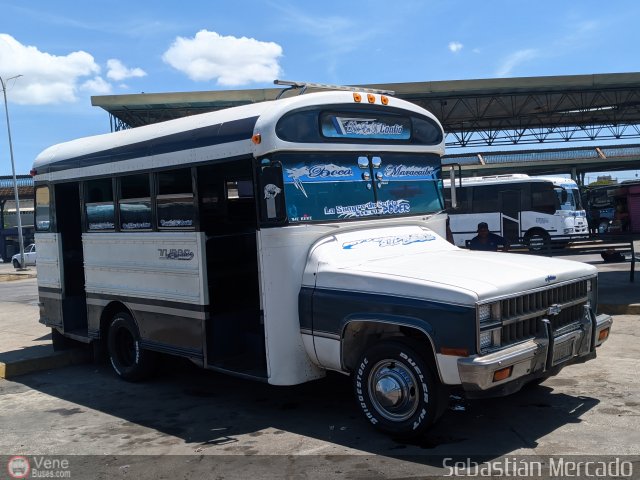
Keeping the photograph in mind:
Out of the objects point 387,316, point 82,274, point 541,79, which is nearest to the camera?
point 387,316

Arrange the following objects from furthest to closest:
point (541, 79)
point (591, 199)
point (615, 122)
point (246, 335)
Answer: point (591, 199)
point (615, 122)
point (541, 79)
point (246, 335)

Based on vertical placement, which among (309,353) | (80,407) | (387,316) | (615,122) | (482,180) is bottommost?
(80,407)

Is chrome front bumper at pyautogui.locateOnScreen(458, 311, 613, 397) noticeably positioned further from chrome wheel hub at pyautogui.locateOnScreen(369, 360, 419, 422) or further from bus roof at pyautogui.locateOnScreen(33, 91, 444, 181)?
bus roof at pyautogui.locateOnScreen(33, 91, 444, 181)

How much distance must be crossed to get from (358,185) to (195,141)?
66.8 inches

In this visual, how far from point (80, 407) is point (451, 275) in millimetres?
4341

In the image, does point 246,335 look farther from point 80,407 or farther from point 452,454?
point 452,454

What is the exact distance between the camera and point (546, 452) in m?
4.79

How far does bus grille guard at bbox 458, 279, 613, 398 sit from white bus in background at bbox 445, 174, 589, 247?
63.9ft

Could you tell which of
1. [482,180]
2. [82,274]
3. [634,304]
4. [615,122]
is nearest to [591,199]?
[615,122]

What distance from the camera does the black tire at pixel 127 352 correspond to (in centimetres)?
749

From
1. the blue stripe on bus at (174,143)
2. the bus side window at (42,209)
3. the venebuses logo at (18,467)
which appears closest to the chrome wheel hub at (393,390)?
the blue stripe on bus at (174,143)

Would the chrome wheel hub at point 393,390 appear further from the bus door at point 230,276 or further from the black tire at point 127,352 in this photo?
the black tire at point 127,352

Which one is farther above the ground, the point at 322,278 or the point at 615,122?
the point at 615,122

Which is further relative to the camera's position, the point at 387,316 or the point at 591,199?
the point at 591,199
